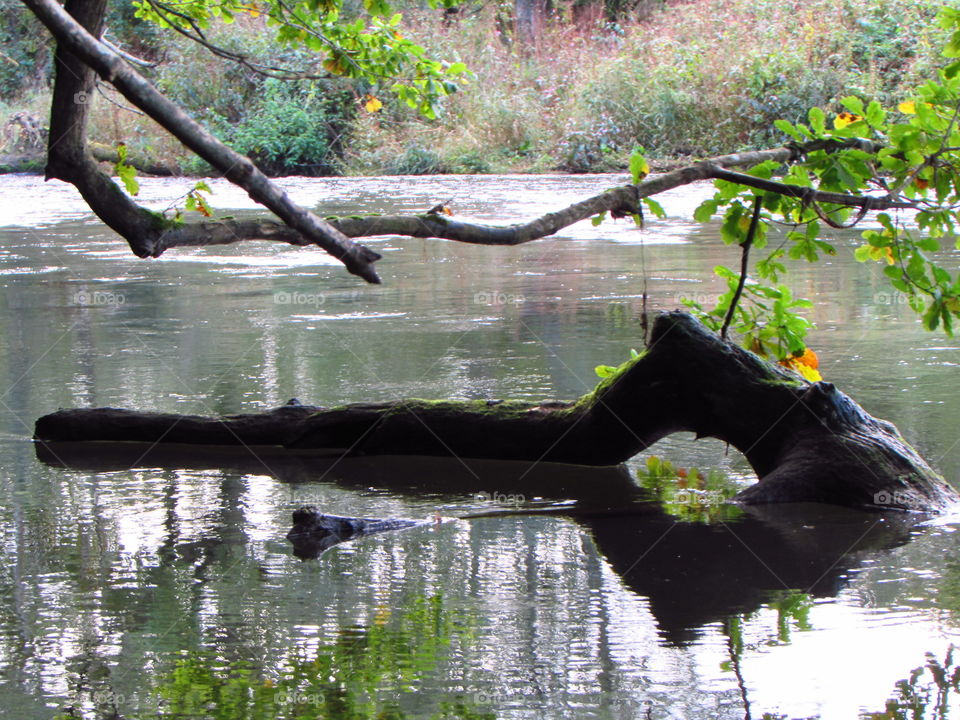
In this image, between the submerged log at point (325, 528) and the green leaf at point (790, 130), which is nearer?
the green leaf at point (790, 130)

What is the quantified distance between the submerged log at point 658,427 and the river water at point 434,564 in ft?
0.49

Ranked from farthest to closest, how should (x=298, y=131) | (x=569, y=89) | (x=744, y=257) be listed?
(x=298, y=131), (x=569, y=89), (x=744, y=257)

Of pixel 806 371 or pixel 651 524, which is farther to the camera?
pixel 806 371

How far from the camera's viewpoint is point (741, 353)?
5.87 meters

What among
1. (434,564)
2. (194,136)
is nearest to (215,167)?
(194,136)

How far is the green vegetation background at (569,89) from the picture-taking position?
2389 cm

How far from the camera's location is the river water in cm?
370

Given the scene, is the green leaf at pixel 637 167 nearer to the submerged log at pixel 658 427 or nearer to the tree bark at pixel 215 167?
the tree bark at pixel 215 167

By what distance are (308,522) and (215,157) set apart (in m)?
2.08

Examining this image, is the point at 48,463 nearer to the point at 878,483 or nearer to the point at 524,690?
the point at 524,690

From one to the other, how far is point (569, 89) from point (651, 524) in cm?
2255

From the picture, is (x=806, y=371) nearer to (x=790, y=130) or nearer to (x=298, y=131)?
(x=790, y=130)

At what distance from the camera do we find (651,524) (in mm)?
5348

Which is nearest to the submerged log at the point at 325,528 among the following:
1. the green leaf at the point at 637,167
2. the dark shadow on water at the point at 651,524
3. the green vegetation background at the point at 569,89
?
the dark shadow on water at the point at 651,524
